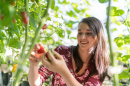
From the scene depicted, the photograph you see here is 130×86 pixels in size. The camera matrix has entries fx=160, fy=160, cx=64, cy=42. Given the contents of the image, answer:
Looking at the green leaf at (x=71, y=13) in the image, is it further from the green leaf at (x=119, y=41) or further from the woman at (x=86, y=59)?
the green leaf at (x=119, y=41)

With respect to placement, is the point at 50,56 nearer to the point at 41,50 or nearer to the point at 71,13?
the point at 41,50

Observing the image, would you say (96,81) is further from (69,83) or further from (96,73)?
(69,83)

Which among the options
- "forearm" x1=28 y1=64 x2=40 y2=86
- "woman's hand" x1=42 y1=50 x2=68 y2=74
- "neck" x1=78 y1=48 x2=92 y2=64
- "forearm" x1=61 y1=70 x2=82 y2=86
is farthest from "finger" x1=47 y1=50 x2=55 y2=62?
"neck" x1=78 y1=48 x2=92 y2=64

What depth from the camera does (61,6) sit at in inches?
76.7

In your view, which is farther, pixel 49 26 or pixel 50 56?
pixel 49 26

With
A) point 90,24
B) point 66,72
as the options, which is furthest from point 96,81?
point 66,72

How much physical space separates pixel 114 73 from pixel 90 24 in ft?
3.05

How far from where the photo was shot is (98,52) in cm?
126

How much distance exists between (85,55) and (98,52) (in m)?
0.12

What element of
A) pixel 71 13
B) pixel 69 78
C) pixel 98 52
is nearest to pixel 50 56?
pixel 69 78

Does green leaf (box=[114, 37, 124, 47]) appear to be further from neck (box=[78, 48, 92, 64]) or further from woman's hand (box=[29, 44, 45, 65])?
woman's hand (box=[29, 44, 45, 65])

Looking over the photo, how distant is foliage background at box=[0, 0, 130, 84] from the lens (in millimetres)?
255

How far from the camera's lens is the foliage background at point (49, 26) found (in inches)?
10.0

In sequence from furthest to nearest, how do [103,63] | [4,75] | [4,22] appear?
[4,75]
[103,63]
[4,22]
